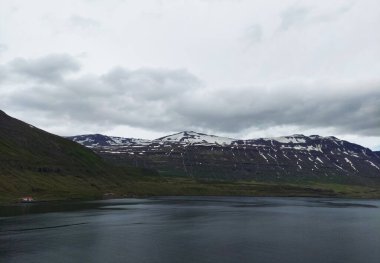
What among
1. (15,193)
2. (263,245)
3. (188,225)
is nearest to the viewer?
(263,245)

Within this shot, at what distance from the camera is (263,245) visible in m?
86.2

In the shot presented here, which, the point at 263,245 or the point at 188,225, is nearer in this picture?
the point at 263,245

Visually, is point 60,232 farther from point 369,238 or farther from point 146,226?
point 369,238

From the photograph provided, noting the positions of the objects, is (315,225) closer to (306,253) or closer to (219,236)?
(219,236)

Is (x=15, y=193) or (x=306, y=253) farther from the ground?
(x=15, y=193)

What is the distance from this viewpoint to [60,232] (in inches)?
3917

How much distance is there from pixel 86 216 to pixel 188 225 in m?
36.7

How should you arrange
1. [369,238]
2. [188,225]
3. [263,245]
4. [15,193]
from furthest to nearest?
1. [15,193]
2. [188,225]
3. [369,238]
4. [263,245]

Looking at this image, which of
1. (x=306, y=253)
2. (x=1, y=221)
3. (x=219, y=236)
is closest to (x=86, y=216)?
(x=1, y=221)

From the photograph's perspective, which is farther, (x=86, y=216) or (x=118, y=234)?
(x=86, y=216)

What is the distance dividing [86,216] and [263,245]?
71.7 metres

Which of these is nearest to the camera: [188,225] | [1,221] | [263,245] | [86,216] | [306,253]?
[306,253]

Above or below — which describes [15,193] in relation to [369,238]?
above

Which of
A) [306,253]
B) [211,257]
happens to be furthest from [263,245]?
[211,257]
